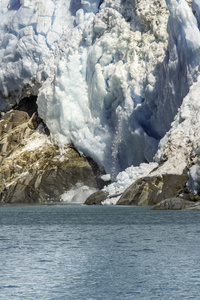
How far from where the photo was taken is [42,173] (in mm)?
51375

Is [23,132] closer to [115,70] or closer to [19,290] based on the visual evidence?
[115,70]

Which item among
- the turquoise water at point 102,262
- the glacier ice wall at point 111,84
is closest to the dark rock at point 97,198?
the glacier ice wall at point 111,84

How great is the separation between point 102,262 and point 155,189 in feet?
67.2

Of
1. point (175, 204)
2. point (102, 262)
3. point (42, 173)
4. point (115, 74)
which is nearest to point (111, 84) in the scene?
point (115, 74)

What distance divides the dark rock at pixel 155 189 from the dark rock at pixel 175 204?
1.98 metres

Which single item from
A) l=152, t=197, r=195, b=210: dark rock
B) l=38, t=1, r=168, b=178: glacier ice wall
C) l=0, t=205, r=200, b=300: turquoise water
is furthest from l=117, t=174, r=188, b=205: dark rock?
l=0, t=205, r=200, b=300: turquoise water

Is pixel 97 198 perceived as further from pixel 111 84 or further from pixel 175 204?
pixel 111 84

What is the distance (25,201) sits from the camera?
48.9 m

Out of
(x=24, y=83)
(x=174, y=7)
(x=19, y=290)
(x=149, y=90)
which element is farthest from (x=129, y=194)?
(x=24, y=83)

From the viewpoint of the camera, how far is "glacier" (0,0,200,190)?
132 feet

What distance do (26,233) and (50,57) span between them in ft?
132

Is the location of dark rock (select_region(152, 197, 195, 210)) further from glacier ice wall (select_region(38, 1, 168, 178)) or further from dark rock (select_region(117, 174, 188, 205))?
glacier ice wall (select_region(38, 1, 168, 178))

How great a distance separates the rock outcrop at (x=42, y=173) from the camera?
164 feet

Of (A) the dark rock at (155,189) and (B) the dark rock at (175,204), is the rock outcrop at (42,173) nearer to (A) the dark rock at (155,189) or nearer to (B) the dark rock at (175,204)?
(A) the dark rock at (155,189)
